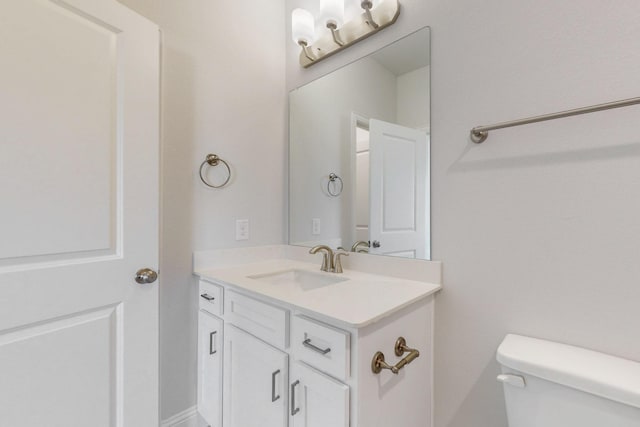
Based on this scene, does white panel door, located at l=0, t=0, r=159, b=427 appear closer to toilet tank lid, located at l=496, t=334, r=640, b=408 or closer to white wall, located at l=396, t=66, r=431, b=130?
white wall, located at l=396, t=66, r=431, b=130

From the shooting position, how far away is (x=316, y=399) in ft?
2.81

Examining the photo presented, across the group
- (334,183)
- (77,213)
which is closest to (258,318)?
(77,213)

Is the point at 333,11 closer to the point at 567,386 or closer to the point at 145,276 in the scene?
the point at 145,276

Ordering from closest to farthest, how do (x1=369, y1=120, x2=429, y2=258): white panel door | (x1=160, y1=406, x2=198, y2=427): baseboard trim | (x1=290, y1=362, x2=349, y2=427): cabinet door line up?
1. (x1=290, y1=362, x2=349, y2=427): cabinet door
2. (x1=369, y1=120, x2=429, y2=258): white panel door
3. (x1=160, y1=406, x2=198, y2=427): baseboard trim

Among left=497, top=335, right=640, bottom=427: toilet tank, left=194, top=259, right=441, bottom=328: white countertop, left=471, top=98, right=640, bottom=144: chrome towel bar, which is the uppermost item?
left=471, top=98, right=640, bottom=144: chrome towel bar

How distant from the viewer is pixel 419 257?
1185 mm

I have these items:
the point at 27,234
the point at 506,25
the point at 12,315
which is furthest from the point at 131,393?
the point at 506,25

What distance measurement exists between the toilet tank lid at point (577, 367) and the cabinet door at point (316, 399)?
484mm

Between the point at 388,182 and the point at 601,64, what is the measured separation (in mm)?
776

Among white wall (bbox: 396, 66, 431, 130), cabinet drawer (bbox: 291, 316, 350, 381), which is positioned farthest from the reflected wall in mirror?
cabinet drawer (bbox: 291, 316, 350, 381)

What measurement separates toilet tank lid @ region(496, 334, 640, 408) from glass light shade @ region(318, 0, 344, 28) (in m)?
1.54

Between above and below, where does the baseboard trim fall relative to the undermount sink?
Result: below

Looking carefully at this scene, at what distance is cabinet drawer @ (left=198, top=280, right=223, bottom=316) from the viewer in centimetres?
126

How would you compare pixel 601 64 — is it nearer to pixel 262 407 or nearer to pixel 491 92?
pixel 491 92
